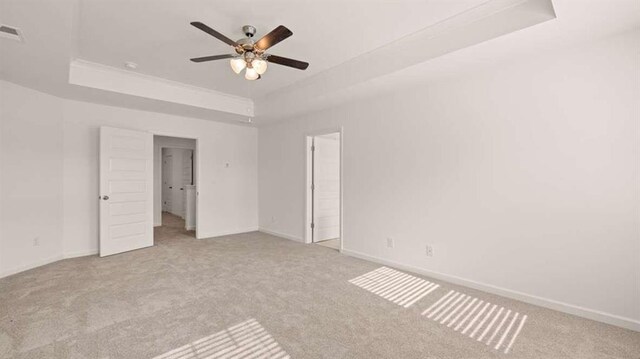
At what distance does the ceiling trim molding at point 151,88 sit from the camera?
3.61 meters

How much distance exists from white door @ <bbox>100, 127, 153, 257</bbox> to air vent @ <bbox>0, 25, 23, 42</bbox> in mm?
2054

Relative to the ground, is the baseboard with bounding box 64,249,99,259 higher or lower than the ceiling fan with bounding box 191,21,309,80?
lower

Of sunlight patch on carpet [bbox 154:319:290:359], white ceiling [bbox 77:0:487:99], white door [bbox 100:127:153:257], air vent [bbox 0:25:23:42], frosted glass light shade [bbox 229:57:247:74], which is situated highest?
white ceiling [bbox 77:0:487:99]

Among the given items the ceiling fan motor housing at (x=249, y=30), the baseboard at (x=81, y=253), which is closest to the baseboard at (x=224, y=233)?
the baseboard at (x=81, y=253)

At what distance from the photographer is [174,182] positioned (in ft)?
29.7

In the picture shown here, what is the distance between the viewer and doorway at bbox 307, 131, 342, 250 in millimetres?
5254

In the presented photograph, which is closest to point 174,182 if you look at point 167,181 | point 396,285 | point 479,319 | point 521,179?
point 167,181

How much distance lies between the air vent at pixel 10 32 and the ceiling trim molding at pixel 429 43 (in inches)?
119

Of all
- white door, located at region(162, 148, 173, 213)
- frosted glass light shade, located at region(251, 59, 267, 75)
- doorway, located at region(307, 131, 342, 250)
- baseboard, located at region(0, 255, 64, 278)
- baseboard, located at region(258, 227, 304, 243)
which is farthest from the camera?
white door, located at region(162, 148, 173, 213)

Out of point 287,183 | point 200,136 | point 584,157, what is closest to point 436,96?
point 584,157

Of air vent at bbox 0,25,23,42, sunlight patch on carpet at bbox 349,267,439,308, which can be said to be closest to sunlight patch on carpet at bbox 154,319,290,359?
sunlight patch on carpet at bbox 349,267,439,308

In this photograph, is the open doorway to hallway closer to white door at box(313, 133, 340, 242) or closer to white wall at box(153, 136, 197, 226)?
white wall at box(153, 136, 197, 226)

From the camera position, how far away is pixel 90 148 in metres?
4.46

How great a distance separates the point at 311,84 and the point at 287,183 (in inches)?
84.8
